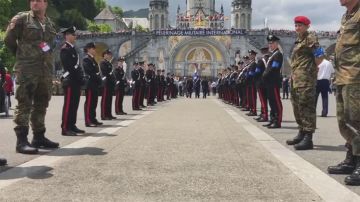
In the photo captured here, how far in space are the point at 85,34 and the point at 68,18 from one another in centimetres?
769

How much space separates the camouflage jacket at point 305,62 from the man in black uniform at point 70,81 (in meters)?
4.43

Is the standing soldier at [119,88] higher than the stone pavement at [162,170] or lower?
higher

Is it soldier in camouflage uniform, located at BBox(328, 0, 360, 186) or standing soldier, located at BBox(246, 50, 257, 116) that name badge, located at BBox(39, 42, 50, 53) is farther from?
standing soldier, located at BBox(246, 50, 257, 116)

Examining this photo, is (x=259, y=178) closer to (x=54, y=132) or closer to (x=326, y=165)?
(x=326, y=165)

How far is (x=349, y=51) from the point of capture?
6480 mm

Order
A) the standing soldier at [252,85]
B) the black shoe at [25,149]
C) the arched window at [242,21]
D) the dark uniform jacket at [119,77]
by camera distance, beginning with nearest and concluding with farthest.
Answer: the black shoe at [25,149] < the standing soldier at [252,85] < the dark uniform jacket at [119,77] < the arched window at [242,21]

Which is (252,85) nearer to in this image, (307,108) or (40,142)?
(307,108)

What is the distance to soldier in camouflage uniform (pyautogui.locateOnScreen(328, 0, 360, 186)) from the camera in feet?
20.9

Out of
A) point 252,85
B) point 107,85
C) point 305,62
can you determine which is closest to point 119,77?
point 107,85

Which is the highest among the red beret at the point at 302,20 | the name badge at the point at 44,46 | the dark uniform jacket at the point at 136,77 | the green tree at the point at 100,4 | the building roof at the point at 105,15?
the green tree at the point at 100,4

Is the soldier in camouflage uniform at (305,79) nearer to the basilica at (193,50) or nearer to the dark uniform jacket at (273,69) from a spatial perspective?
the dark uniform jacket at (273,69)

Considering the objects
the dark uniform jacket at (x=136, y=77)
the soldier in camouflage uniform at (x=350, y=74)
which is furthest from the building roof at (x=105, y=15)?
the soldier in camouflage uniform at (x=350, y=74)

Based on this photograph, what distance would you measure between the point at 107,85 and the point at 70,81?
5134 millimetres

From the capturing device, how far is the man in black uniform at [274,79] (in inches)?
520
